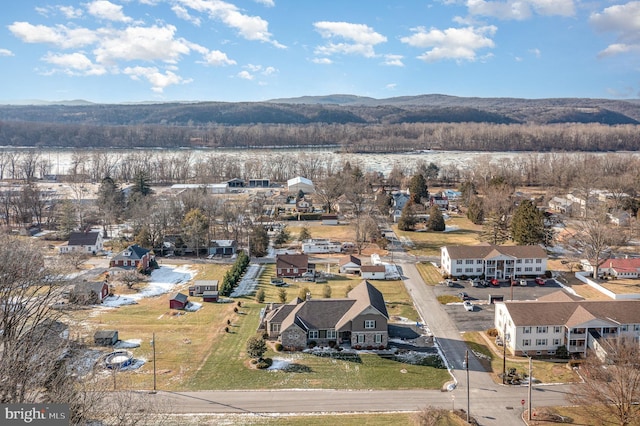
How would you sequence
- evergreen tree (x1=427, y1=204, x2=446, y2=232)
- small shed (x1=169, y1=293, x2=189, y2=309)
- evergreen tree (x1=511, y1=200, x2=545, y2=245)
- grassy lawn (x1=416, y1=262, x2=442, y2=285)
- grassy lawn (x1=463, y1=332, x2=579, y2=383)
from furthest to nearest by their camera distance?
evergreen tree (x1=427, y1=204, x2=446, y2=232) < evergreen tree (x1=511, y1=200, x2=545, y2=245) < grassy lawn (x1=416, y1=262, x2=442, y2=285) < small shed (x1=169, y1=293, x2=189, y2=309) < grassy lawn (x1=463, y1=332, x2=579, y2=383)

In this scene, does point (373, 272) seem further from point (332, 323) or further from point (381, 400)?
point (381, 400)

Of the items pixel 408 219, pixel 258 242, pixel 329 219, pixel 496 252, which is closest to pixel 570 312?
pixel 496 252

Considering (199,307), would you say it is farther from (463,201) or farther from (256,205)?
(463,201)

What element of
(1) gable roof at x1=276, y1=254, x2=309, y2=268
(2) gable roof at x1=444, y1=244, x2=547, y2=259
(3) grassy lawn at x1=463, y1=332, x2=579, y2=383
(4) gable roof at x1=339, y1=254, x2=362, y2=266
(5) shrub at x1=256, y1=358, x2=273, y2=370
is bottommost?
(3) grassy lawn at x1=463, y1=332, x2=579, y2=383

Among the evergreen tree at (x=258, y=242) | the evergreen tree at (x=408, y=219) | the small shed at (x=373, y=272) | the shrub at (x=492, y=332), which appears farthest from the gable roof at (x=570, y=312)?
the evergreen tree at (x=408, y=219)

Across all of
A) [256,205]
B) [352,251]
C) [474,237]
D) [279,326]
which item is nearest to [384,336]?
[279,326]

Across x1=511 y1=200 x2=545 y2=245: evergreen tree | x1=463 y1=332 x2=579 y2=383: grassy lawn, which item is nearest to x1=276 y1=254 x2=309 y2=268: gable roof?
x1=463 y1=332 x2=579 y2=383: grassy lawn

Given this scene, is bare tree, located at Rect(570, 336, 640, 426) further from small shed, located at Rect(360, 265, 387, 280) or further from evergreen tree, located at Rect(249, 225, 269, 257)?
evergreen tree, located at Rect(249, 225, 269, 257)
